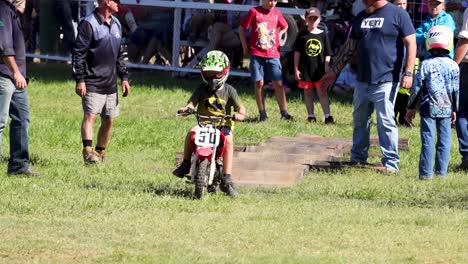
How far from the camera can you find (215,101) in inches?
494

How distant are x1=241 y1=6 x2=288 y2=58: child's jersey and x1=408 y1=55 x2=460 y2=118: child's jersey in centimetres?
584

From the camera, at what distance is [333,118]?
20109 mm

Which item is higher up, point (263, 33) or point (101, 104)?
point (263, 33)

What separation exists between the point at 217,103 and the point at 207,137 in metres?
0.49

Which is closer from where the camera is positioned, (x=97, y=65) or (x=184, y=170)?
(x=184, y=170)

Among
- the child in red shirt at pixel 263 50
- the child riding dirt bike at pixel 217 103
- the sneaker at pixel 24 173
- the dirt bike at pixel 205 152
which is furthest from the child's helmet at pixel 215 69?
the child in red shirt at pixel 263 50

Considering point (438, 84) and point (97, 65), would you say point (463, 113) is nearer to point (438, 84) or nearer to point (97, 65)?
point (438, 84)

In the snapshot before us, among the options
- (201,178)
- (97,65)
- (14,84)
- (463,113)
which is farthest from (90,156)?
(463,113)

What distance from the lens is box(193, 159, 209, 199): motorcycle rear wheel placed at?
476 inches

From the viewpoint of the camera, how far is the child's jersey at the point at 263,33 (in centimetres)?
1975

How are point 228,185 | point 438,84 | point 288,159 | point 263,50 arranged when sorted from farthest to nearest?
1. point 263,50
2. point 288,159
3. point 438,84
4. point 228,185

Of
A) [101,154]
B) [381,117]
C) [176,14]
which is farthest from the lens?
[176,14]

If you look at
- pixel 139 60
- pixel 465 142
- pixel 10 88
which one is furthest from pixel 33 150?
pixel 139 60

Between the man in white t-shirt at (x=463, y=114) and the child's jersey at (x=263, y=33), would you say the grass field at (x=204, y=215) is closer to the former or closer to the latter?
the man in white t-shirt at (x=463, y=114)
